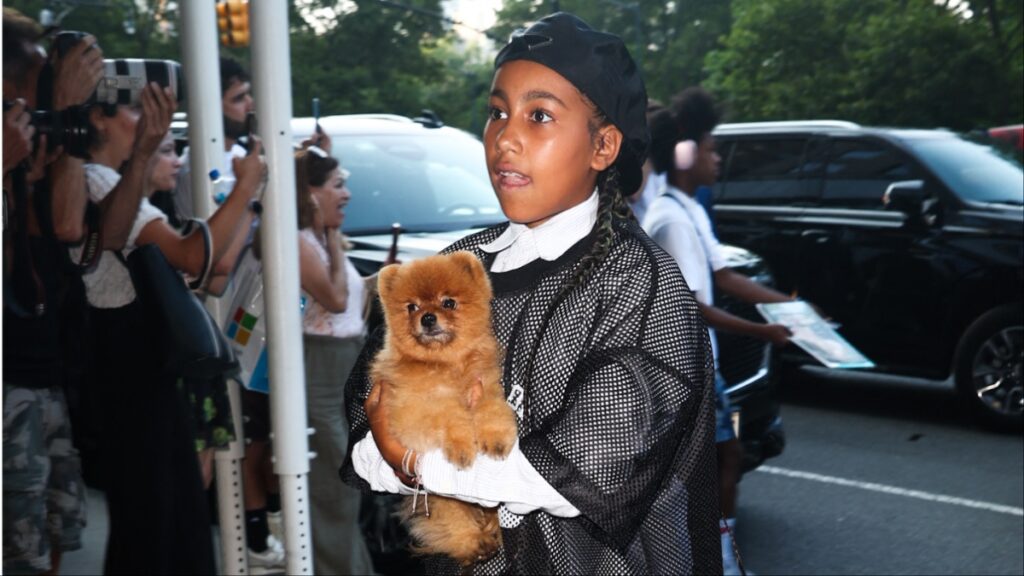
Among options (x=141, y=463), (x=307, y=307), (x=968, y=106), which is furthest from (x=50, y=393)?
(x=968, y=106)

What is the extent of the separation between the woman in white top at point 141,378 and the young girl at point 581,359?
208 centimetres

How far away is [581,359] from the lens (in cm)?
200

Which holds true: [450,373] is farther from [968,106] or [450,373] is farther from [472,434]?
[968,106]

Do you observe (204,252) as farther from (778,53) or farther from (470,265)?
(778,53)

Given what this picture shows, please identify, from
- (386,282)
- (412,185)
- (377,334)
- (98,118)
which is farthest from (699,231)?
(386,282)

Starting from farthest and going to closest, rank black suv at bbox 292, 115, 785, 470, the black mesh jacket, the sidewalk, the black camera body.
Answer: black suv at bbox 292, 115, 785, 470, the sidewalk, the black camera body, the black mesh jacket

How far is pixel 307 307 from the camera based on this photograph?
5555mm

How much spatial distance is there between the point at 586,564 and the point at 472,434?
280mm

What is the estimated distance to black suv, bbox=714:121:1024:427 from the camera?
30.4 ft

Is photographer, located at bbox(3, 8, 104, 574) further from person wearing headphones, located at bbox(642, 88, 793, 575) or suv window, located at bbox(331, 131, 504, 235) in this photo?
suv window, located at bbox(331, 131, 504, 235)

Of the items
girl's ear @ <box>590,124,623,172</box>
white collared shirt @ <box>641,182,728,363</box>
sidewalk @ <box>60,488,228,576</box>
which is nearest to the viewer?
girl's ear @ <box>590,124,623,172</box>

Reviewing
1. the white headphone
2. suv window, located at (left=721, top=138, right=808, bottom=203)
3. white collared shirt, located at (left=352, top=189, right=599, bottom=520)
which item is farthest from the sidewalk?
suv window, located at (left=721, top=138, right=808, bottom=203)

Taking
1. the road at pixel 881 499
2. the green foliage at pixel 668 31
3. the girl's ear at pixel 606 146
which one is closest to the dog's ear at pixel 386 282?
the girl's ear at pixel 606 146

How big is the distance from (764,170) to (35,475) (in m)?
7.99
